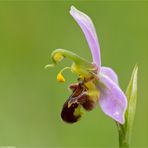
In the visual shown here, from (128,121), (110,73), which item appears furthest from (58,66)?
(128,121)

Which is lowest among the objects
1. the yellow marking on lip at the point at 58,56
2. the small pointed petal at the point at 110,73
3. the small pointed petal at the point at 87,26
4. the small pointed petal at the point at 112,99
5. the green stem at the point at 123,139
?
the green stem at the point at 123,139

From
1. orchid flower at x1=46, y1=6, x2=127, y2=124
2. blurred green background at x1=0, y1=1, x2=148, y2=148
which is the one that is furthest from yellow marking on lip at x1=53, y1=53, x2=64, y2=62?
blurred green background at x1=0, y1=1, x2=148, y2=148

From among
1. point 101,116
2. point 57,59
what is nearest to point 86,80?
point 57,59

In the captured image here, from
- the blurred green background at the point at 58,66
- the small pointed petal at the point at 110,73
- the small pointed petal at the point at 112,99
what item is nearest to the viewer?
the small pointed petal at the point at 112,99

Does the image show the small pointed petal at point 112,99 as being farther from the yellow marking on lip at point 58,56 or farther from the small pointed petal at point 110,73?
the yellow marking on lip at point 58,56

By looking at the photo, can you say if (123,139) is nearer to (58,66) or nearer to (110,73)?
(110,73)

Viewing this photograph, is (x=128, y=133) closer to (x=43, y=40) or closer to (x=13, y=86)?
(x=13, y=86)

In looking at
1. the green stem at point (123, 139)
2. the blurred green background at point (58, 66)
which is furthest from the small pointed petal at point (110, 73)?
the blurred green background at point (58, 66)
